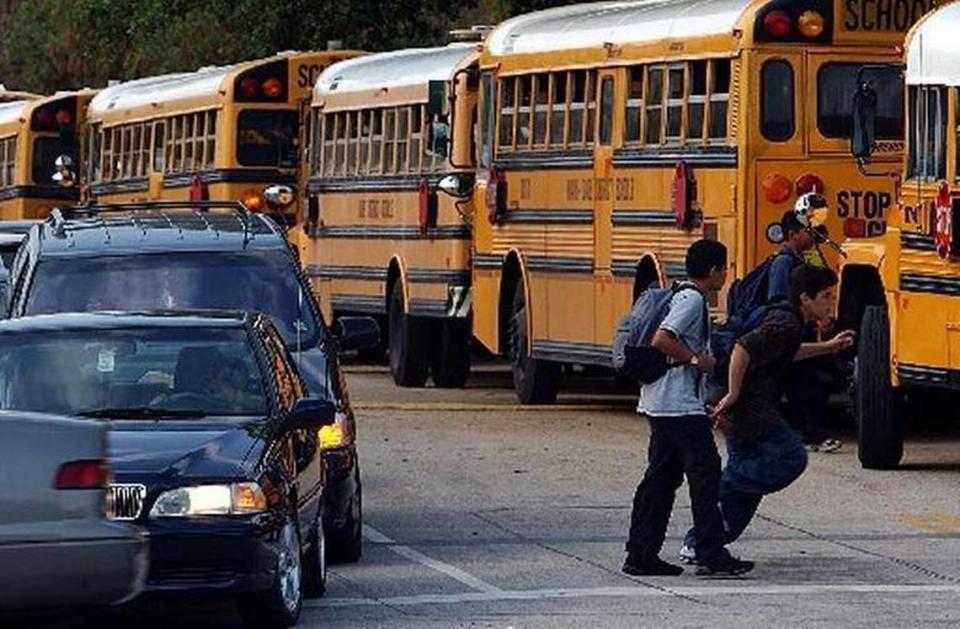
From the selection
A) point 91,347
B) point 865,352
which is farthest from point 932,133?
point 91,347

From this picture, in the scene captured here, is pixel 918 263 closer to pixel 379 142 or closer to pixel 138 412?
pixel 138 412

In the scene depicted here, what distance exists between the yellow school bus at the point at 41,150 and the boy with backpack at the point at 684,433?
30.1 meters

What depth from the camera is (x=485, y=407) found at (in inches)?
1013

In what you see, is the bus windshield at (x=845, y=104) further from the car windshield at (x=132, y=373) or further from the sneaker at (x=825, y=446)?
the car windshield at (x=132, y=373)

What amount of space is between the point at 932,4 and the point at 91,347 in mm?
10396

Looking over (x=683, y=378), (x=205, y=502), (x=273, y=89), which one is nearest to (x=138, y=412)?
(x=205, y=502)

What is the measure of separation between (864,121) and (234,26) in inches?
1004

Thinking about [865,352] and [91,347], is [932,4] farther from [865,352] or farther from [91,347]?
[91,347]

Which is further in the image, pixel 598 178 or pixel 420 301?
pixel 420 301

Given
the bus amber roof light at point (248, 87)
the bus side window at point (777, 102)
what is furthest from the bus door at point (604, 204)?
the bus amber roof light at point (248, 87)

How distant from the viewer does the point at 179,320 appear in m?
13.8

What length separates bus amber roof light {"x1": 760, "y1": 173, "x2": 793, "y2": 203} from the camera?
22.0 m

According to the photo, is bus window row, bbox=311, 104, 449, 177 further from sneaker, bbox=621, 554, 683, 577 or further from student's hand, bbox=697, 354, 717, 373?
student's hand, bbox=697, 354, 717, 373

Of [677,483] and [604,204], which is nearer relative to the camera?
[677,483]
